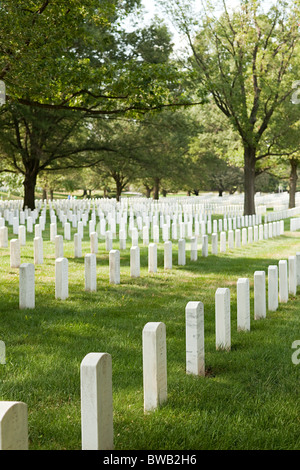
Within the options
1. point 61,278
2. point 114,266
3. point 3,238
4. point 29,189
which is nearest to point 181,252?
point 114,266

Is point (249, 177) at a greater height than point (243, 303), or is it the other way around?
point (249, 177)

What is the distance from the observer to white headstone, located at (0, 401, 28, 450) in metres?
1.99

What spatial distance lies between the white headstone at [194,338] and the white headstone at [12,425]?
192cm

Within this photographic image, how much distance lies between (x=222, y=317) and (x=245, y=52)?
2013 centimetres

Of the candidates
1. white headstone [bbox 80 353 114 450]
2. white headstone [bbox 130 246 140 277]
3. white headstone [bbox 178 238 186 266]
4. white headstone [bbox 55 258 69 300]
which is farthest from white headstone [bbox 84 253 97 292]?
white headstone [bbox 80 353 114 450]

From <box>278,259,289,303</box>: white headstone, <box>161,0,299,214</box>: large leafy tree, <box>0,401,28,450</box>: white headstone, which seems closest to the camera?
<box>0,401,28,450</box>: white headstone

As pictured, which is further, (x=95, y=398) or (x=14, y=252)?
(x=14, y=252)

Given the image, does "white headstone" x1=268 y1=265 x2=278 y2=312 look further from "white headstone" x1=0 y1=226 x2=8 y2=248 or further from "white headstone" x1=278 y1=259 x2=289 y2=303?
"white headstone" x1=0 y1=226 x2=8 y2=248

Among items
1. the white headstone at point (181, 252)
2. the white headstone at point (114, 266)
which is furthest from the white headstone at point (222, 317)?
the white headstone at point (181, 252)

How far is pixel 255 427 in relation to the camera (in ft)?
10.1

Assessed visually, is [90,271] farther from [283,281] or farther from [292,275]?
[292,275]

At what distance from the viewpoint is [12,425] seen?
204 centimetres

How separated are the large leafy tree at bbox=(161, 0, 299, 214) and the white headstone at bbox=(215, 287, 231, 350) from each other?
17.7 meters

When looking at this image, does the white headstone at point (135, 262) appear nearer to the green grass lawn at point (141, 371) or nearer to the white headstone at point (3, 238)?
the green grass lawn at point (141, 371)
